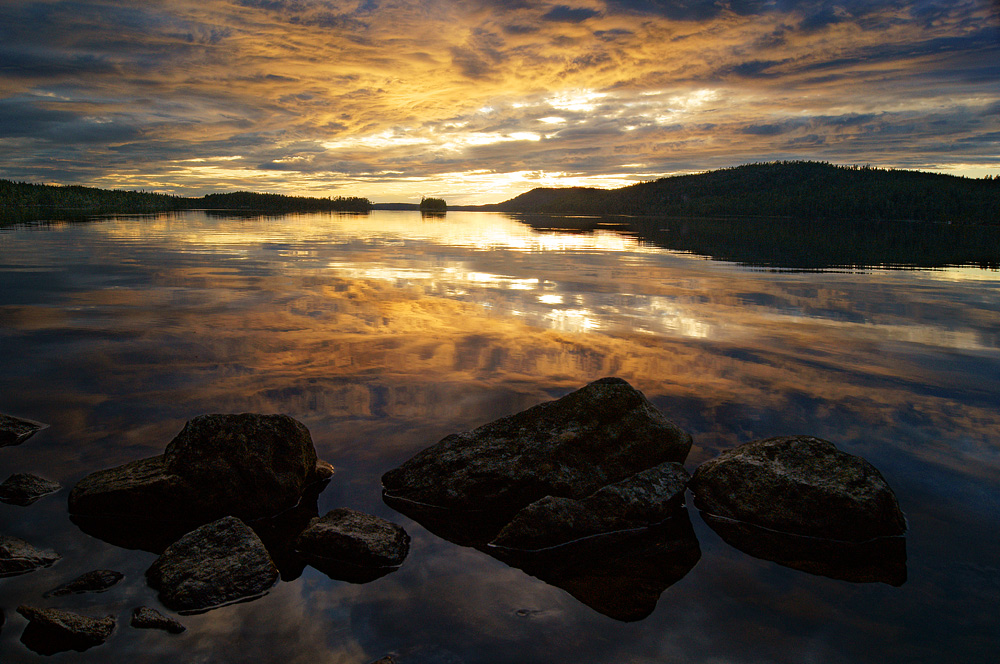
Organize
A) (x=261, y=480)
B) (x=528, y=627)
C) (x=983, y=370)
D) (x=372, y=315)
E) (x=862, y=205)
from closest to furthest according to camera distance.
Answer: (x=528, y=627) → (x=261, y=480) → (x=983, y=370) → (x=372, y=315) → (x=862, y=205)

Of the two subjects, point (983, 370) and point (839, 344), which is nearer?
point (983, 370)

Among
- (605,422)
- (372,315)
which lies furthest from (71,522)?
(372,315)

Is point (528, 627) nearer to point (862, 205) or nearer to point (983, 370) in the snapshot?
point (983, 370)

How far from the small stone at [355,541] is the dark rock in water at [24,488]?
358 cm

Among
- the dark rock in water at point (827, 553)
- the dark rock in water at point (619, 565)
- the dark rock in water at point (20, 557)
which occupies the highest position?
the dark rock in water at point (20, 557)

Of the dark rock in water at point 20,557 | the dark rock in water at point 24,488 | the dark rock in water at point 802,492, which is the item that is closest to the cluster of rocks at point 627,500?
the dark rock in water at point 802,492

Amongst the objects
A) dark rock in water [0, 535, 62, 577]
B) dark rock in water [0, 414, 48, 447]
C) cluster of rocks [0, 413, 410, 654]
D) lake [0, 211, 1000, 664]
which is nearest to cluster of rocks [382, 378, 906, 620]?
lake [0, 211, 1000, 664]

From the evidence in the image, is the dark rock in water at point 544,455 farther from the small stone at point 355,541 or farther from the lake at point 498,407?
the small stone at point 355,541

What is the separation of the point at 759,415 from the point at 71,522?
10.4 meters

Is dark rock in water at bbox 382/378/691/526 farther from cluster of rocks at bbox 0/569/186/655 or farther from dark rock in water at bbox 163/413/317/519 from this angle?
cluster of rocks at bbox 0/569/186/655

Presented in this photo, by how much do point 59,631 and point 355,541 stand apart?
259 cm

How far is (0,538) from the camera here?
6.00m

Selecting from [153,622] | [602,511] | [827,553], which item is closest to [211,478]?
[153,622]

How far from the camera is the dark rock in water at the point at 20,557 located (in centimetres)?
573
